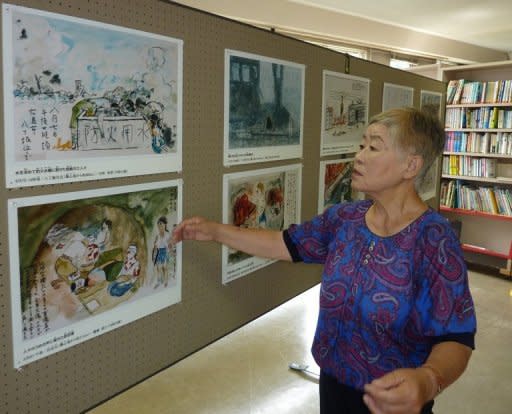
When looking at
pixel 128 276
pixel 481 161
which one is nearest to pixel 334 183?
pixel 128 276

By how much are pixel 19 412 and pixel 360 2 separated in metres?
5.74

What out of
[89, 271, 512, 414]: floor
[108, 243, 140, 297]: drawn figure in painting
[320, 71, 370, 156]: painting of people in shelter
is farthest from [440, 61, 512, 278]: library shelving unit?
[108, 243, 140, 297]: drawn figure in painting

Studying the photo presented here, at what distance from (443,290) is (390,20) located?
6189mm

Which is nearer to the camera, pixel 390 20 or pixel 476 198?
pixel 476 198

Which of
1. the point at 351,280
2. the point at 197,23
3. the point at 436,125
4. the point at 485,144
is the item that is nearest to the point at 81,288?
the point at 351,280

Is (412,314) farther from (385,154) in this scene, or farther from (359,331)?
(385,154)

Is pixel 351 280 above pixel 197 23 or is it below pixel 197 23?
below

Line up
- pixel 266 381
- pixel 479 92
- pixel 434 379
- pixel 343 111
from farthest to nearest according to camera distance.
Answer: pixel 479 92 → pixel 266 381 → pixel 343 111 → pixel 434 379

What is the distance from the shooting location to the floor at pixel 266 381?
8.68 feet

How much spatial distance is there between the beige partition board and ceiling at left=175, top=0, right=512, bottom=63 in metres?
3.44

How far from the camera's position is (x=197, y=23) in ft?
4.62

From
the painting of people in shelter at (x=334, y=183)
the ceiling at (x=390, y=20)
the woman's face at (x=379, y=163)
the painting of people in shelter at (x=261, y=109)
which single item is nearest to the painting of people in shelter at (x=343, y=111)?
the painting of people in shelter at (x=334, y=183)

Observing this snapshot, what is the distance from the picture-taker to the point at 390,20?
21.2 ft

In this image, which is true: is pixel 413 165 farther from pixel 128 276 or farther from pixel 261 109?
pixel 128 276
